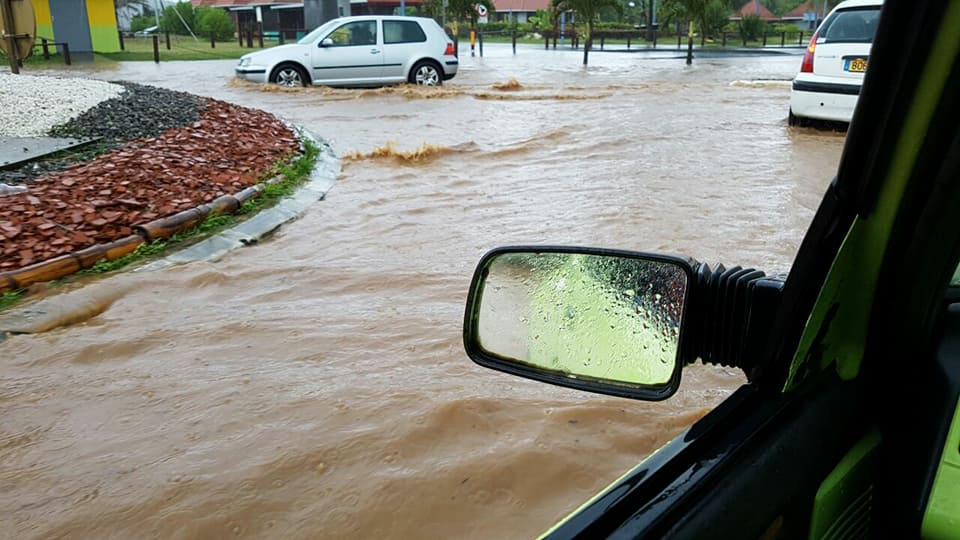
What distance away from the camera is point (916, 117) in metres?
0.96

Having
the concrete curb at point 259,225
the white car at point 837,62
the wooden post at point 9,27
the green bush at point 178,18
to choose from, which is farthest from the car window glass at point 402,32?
the green bush at point 178,18

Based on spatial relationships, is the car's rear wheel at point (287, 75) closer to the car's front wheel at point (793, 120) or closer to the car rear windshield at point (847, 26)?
the car's front wheel at point (793, 120)

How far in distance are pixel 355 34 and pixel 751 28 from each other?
108 ft

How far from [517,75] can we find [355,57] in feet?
20.0

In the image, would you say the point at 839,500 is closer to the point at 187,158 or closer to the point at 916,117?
the point at 916,117

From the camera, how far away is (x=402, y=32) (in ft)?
56.6

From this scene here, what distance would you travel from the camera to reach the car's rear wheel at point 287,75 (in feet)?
53.8

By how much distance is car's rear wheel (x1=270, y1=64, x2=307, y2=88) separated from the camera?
16.4 metres

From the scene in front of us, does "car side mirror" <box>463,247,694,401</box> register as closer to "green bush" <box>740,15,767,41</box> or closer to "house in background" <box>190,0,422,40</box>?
"green bush" <box>740,15,767,41</box>

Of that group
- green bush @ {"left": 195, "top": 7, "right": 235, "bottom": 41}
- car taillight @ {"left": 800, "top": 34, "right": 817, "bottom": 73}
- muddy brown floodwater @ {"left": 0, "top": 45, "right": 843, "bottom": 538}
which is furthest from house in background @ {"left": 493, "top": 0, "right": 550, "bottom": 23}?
muddy brown floodwater @ {"left": 0, "top": 45, "right": 843, "bottom": 538}

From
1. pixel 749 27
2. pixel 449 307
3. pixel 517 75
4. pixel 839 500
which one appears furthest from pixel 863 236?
pixel 749 27

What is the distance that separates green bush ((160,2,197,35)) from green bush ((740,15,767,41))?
30.7 metres

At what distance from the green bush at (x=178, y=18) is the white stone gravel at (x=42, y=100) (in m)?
37.3

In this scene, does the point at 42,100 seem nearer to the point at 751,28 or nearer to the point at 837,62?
the point at 837,62
